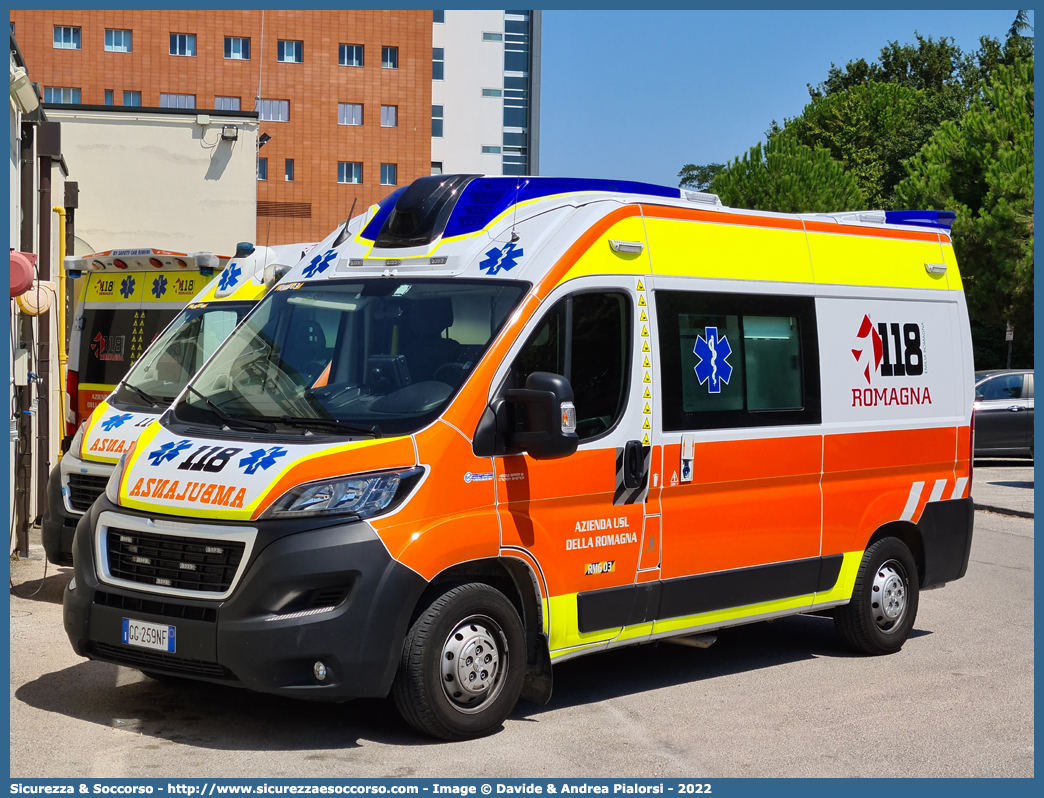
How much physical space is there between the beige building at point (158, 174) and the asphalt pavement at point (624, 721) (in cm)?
1980

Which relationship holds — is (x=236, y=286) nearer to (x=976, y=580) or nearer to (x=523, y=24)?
(x=976, y=580)

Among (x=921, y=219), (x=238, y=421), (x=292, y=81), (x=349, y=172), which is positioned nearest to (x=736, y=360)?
(x=921, y=219)

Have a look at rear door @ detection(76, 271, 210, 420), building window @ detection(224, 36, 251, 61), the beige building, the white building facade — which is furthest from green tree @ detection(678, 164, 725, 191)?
rear door @ detection(76, 271, 210, 420)

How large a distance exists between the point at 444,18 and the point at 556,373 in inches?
2937

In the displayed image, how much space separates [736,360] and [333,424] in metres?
2.55

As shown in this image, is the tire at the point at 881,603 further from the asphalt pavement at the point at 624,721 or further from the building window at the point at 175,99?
the building window at the point at 175,99

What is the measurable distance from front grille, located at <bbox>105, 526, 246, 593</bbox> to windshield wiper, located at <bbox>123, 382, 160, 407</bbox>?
361cm

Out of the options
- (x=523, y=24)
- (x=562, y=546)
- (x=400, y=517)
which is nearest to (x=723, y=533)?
(x=562, y=546)

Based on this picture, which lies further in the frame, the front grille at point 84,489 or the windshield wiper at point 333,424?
the front grille at point 84,489

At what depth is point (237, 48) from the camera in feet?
209

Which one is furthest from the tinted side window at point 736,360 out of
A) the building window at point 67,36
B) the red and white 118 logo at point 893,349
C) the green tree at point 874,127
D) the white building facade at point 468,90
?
the white building facade at point 468,90

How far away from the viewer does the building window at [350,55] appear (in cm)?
6450

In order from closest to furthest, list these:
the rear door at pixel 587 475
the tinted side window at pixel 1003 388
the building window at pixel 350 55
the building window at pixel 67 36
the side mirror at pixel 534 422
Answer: the side mirror at pixel 534 422 → the rear door at pixel 587 475 → the tinted side window at pixel 1003 388 → the building window at pixel 67 36 → the building window at pixel 350 55

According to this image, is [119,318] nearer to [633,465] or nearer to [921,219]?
[633,465]
